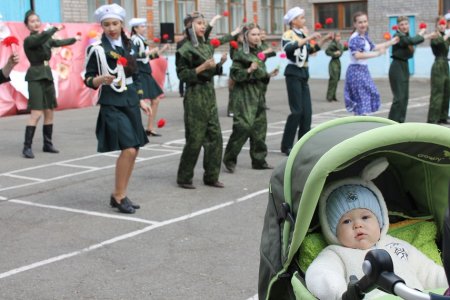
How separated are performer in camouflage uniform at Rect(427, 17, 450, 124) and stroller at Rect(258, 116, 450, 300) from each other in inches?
362

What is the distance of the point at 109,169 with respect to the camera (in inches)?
365

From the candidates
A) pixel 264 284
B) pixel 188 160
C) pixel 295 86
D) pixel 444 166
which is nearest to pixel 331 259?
pixel 264 284

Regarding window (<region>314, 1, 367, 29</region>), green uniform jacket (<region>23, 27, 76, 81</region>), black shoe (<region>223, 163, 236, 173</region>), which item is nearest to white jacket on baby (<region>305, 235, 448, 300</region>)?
black shoe (<region>223, 163, 236, 173</region>)

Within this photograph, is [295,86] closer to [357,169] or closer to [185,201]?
[185,201]

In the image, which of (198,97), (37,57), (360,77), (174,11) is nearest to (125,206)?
(198,97)

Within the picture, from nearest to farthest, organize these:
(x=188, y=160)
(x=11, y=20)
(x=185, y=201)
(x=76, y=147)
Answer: (x=185, y=201)
(x=188, y=160)
(x=76, y=147)
(x=11, y=20)

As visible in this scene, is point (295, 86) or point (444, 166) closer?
point (444, 166)

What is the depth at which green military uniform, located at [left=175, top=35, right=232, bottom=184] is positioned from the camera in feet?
25.1

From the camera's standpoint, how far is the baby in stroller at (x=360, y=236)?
3328 millimetres

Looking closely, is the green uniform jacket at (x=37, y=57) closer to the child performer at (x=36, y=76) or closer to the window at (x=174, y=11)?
the child performer at (x=36, y=76)

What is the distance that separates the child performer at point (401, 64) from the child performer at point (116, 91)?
19.4 feet

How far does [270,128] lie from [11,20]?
7908 millimetres

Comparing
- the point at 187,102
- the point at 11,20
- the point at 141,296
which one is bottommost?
the point at 141,296

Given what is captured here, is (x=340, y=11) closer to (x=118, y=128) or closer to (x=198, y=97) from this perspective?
(x=198, y=97)
